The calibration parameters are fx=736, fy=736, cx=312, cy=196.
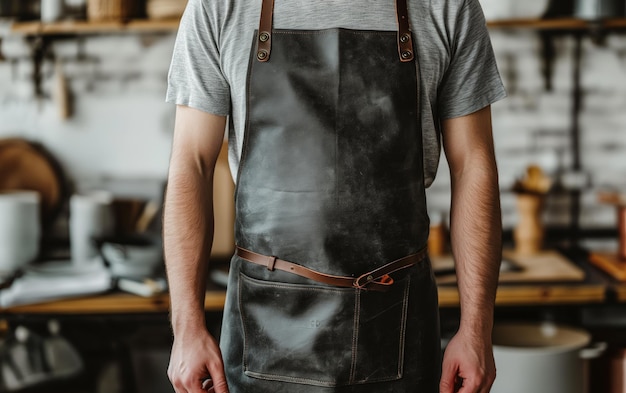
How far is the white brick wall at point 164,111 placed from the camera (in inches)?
120

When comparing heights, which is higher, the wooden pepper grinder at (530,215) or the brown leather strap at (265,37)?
the brown leather strap at (265,37)

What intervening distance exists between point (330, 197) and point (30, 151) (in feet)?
6.47

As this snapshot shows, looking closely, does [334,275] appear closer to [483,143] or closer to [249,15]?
[483,143]

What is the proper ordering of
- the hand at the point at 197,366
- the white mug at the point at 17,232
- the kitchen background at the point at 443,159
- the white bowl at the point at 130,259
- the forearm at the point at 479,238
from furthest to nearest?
1. the kitchen background at the point at 443,159
2. the white mug at the point at 17,232
3. the white bowl at the point at 130,259
4. the forearm at the point at 479,238
5. the hand at the point at 197,366

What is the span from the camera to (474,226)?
1.64 m

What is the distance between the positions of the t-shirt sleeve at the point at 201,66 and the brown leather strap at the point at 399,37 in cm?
10

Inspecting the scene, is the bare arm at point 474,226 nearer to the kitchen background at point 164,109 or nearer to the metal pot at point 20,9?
the kitchen background at point 164,109

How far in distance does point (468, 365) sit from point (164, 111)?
1946 millimetres

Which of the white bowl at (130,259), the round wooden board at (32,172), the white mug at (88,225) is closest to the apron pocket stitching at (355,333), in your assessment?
the white bowl at (130,259)

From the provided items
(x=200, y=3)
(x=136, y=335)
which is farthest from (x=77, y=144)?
(x=200, y=3)

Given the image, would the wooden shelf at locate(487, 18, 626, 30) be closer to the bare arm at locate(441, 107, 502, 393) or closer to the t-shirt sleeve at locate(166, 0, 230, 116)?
the bare arm at locate(441, 107, 502, 393)

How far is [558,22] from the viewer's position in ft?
9.01

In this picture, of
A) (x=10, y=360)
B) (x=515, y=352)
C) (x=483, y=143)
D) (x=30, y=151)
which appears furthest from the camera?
(x=30, y=151)

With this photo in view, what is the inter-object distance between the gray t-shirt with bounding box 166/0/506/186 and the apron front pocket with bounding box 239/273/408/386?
36 centimetres
